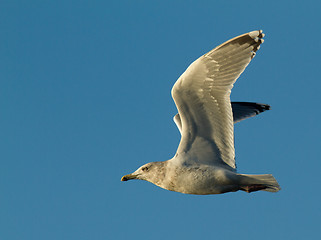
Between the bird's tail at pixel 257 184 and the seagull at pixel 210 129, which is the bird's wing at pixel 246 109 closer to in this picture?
the seagull at pixel 210 129

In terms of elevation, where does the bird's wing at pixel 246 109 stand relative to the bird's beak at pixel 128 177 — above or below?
above

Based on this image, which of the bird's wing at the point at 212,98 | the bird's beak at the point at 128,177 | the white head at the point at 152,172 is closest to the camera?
the bird's wing at the point at 212,98

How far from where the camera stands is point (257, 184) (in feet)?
25.4

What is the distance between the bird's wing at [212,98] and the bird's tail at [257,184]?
1.16 feet

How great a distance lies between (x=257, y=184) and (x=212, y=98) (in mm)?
1608

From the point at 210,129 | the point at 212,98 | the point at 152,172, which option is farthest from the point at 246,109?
the point at 152,172

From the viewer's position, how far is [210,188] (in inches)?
303

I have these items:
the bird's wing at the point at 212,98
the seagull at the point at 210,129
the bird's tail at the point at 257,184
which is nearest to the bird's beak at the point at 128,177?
the seagull at the point at 210,129

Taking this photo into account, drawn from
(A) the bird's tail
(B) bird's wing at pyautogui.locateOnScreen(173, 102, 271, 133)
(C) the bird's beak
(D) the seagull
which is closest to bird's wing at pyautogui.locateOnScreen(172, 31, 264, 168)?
(D) the seagull

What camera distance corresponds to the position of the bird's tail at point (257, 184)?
7695 millimetres

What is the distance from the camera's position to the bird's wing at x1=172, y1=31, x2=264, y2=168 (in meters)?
7.54

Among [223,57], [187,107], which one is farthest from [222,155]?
[223,57]

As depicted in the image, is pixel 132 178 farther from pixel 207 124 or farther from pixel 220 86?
pixel 220 86

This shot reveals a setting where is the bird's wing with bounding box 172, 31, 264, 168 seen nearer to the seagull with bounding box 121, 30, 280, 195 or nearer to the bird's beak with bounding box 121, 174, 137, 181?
the seagull with bounding box 121, 30, 280, 195
